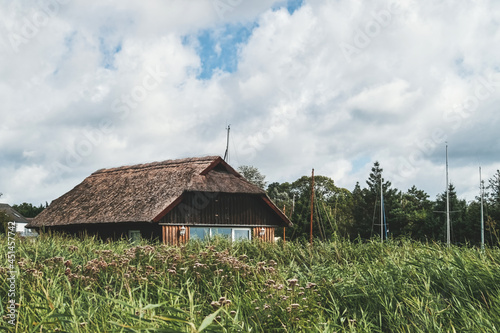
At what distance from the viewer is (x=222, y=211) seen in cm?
2631

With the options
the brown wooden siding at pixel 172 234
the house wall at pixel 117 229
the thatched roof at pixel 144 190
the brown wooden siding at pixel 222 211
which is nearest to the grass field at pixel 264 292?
the brown wooden siding at pixel 172 234

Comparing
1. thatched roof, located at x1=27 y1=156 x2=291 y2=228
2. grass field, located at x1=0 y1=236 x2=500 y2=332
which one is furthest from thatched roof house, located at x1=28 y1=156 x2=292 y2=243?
grass field, located at x1=0 y1=236 x2=500 y2=332

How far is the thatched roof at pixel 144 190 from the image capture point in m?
24.8

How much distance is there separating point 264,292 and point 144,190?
66.3ft

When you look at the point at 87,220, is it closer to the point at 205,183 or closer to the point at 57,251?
the point at 205,183

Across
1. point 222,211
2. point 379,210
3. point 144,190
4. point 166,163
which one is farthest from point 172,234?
point 379,210

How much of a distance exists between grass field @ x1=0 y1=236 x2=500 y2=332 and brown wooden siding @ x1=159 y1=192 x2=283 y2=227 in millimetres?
14885

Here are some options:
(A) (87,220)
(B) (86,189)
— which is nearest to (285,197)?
(B) (86,189)

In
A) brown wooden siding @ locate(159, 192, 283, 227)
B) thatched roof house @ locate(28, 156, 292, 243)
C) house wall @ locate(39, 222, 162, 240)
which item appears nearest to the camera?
house wall @ locate(39, 222, 162, 240)

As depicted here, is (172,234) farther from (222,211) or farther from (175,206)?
(222,211)

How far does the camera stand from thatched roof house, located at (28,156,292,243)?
24.5m

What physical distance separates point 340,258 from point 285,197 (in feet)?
185

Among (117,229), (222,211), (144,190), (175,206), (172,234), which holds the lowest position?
(172,234)

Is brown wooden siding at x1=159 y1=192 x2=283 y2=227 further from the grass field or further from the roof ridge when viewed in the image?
the grass field
